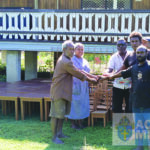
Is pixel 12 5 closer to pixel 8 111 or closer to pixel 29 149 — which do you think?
pixel 8 111

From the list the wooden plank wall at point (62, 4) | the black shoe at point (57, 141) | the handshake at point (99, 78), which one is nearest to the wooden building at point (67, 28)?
the wooden plank wall at point (62, 4)

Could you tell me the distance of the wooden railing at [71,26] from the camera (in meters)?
9.94

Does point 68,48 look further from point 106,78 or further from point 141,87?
point 141,87

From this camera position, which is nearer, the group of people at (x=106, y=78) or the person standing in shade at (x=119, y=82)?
the group of people at (x=106, y=78)

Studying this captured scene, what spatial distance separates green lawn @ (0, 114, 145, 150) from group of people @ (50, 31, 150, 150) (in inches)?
11.7

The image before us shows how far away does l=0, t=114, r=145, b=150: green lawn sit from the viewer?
596 centimetres

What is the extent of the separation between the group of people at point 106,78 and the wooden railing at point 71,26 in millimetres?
3488

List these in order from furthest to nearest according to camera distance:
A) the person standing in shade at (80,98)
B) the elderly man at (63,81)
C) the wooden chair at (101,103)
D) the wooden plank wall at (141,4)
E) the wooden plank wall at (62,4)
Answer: the wooden plank wall at (62,4), the wooden plank wall at (141,4), the wooden chair at (101,103), the person standing in shade at (80,98), the elderly man at (63,81)

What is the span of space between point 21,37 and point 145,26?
4.35 meters

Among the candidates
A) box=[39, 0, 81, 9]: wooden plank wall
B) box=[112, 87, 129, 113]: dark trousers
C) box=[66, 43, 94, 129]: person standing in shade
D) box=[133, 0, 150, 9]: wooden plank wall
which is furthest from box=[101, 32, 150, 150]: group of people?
box=[39, 0, 81, 9]: wooden plank wall

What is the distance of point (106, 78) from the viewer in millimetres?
6188

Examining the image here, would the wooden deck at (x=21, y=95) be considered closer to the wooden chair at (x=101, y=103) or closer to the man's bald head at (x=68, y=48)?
the wooden chair at (x=101, y=103)

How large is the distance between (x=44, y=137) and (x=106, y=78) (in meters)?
1.91

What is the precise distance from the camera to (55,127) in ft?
20.0
